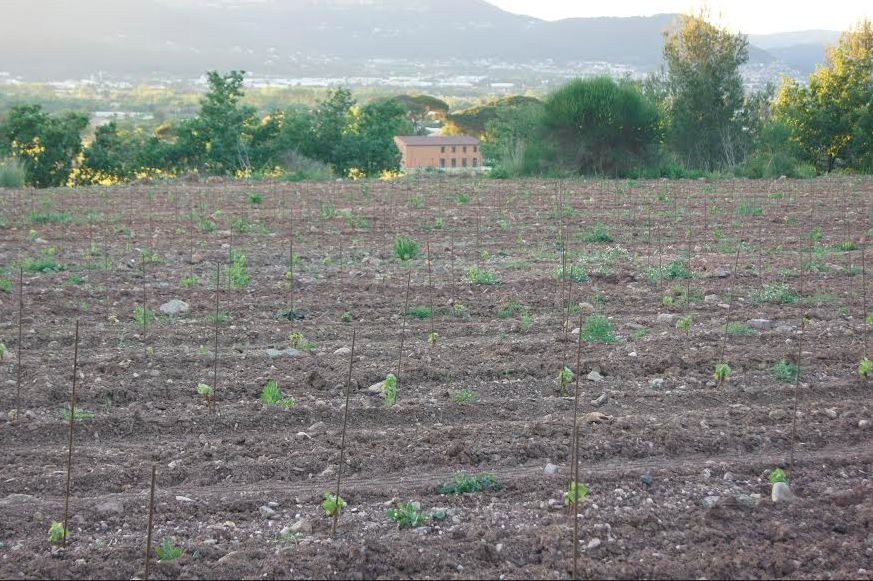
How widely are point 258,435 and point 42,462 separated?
3.55 feet

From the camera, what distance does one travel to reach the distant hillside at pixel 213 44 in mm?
122875

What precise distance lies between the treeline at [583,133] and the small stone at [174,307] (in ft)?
47.1

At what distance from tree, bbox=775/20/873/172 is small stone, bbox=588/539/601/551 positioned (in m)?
26.0

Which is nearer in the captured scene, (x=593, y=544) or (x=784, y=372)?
(x=593, y=544)

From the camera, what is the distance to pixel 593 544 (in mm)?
3455

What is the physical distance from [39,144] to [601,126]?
15264 mm

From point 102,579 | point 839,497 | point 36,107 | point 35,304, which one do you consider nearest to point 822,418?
point 839,497

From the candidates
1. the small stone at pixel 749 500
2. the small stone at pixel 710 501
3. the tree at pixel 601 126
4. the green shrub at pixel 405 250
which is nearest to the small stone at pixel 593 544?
the small stone at pixel 710 501

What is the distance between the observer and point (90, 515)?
3.74 metres

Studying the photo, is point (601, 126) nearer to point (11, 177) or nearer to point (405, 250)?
point (11, 177)

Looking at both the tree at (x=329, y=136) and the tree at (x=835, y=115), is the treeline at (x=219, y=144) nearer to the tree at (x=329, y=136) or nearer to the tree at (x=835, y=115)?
the tree at (x=329, y=136)

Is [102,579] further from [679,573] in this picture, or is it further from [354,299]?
[354,299]

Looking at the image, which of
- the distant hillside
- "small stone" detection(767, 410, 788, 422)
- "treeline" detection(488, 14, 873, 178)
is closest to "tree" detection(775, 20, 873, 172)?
"treeline" detection(488, 14, 873, 178)

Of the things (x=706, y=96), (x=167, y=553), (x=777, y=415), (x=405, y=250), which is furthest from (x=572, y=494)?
(x=706, y=96)
